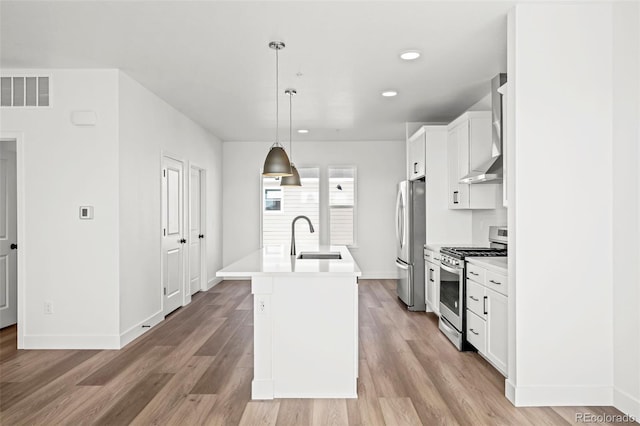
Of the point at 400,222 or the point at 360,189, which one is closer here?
the point at 400,222

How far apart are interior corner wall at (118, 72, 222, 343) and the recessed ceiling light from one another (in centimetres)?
261

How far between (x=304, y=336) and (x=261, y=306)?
356 millimetres

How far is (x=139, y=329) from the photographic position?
4.34 metres

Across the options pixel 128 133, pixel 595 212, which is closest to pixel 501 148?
pixel 595 212

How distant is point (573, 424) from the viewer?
248 centimetres

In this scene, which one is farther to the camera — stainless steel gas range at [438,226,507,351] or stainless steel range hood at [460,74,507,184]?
stainless steel gas range at [438,226,507,351]

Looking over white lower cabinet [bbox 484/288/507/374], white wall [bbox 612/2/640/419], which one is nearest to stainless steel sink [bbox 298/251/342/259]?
white lower cabinet [bbox 484/288/507/374]

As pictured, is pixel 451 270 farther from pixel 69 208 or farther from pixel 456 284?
pixel 69 208

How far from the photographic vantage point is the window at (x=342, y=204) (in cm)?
782

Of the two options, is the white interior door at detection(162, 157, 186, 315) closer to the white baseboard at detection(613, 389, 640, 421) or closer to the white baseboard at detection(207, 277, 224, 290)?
the white baseboard at detection(207, 277, 224, 290)

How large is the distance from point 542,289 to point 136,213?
371 centimetres

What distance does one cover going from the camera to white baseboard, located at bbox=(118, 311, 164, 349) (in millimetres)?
4008

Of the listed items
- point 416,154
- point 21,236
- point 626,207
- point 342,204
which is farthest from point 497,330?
point 342,204

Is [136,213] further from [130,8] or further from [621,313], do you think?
[621,313]
